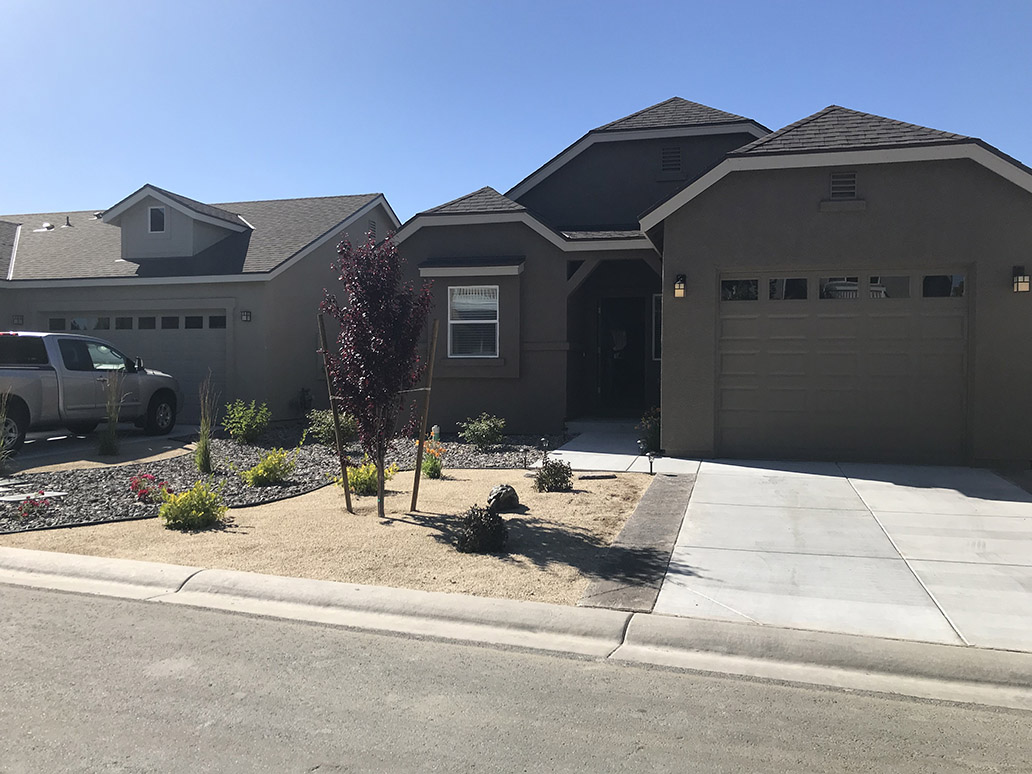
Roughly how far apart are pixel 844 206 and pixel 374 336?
7.22m

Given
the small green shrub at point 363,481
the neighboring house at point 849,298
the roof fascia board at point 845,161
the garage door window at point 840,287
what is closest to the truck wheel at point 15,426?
the small green shrub at point 363,481

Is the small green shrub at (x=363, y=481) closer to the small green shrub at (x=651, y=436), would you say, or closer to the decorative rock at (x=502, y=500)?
the decorative rock at (x=502, y=500)

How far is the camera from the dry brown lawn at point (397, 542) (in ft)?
20.8

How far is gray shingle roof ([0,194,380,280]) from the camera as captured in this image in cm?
1842

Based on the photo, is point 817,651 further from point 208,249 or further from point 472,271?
point 208,249

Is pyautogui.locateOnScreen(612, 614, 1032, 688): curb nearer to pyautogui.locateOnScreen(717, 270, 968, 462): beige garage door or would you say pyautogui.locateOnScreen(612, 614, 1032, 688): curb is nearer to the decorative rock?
the decorative rock

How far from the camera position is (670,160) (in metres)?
17.6

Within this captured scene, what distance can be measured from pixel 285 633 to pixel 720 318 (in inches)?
335

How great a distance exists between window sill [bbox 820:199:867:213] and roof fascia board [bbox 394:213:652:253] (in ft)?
12.1

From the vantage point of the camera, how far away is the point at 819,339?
11.5 metres

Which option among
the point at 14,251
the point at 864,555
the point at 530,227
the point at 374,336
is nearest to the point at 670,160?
the point at 530,227

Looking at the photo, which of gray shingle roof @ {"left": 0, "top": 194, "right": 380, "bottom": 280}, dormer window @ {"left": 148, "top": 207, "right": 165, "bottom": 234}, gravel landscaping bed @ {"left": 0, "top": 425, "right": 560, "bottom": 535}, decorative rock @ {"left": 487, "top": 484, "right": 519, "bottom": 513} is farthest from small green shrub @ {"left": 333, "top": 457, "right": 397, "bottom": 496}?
dormer window @ {"left": 148, "top": 207, "right": 165, "bottom": 234}

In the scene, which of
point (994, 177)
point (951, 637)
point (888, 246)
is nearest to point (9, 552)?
point (951, 637)

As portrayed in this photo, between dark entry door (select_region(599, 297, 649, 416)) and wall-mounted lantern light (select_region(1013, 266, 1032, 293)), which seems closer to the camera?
wall-mounted lantern light (select_region(1013, 266, 1032, 293))
